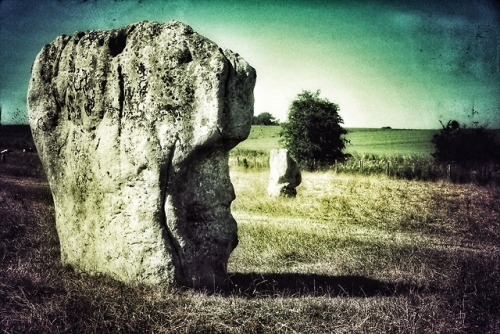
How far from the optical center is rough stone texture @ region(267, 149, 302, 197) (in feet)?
61.4

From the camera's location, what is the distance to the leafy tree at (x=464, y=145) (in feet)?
97.3

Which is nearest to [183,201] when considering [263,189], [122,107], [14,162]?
[122,107]

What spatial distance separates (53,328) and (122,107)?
289cm

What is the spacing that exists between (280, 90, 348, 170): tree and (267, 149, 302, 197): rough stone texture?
1795cm

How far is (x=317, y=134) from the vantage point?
3822 centimetres

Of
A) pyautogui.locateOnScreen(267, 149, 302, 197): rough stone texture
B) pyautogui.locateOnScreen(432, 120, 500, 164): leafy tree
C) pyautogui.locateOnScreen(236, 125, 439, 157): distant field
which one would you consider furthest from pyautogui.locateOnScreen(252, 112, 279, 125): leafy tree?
pyautogui.locateOnScreen(267, 149, 302, 197): rough stone texture

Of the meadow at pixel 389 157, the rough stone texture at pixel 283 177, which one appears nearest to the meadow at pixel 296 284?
the rough stone texture at pixel 283 177

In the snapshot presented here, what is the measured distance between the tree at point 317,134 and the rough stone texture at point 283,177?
1795cm

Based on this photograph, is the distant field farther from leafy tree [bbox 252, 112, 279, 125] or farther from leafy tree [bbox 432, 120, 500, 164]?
leafy tree [bbox 432, 120, 500, 164]

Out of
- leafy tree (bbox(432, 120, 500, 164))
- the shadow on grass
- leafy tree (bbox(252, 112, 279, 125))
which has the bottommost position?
the shadow on grass

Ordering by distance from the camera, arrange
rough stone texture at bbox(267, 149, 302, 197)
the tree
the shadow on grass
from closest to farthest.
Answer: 1. the shadow on grass
2. rough stone texture at bbox(267, 149, 302, 197)
3. the tree

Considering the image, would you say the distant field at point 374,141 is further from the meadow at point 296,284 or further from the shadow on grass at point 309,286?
the shadow on grass at point 309,286

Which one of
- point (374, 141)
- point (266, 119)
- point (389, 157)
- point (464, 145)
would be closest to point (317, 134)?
point (389, 157)

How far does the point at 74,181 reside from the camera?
6.65 m
